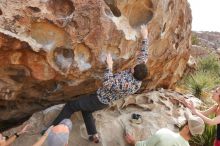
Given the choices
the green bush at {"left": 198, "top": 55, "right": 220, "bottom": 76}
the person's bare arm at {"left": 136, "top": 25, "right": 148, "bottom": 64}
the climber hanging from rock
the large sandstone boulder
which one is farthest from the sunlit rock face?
the green bush at {"left": 198, "top": 55, "right": 220, "bottom": 76}

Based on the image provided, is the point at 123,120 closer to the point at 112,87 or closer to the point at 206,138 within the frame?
the point at 112,87

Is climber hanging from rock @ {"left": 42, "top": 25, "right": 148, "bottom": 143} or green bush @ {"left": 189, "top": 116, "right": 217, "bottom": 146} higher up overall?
climber hanging from rock @ {"left": 42, "top": 25, "right": 148, "bottom": 143}

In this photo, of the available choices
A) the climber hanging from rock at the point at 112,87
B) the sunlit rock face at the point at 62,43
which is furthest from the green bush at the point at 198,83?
the climber hanging from rock at the point at 112,87

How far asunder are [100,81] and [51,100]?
970 millimetres

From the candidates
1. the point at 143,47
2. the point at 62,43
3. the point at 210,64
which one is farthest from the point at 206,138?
the point at 210,64

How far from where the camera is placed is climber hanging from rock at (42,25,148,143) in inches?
247

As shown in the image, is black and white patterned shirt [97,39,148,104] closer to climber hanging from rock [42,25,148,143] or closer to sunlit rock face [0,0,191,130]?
climber hanging from rock [42,25,148,143]

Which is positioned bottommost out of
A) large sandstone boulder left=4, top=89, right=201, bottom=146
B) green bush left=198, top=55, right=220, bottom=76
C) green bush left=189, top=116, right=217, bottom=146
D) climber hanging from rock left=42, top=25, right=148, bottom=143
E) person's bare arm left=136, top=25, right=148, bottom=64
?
green bush left=198, top=55, right=220, bottom=76

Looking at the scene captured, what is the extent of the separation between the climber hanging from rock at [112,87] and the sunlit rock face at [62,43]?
251 millimetres

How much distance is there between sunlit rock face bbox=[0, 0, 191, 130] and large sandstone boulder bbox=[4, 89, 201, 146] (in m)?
0.39

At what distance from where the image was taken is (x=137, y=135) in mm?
7836

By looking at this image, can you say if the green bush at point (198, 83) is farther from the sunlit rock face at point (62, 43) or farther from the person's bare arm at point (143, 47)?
the person's bare arm at point (143, 47)

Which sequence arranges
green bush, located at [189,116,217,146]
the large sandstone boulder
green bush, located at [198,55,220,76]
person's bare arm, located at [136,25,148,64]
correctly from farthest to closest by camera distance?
green bush, located at [198,55,220,76] < green bush, located at [189,116,217,146] < the large sandstone boulder < person's bare arm, located at [136,25,148,64]

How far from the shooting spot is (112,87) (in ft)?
20.7
